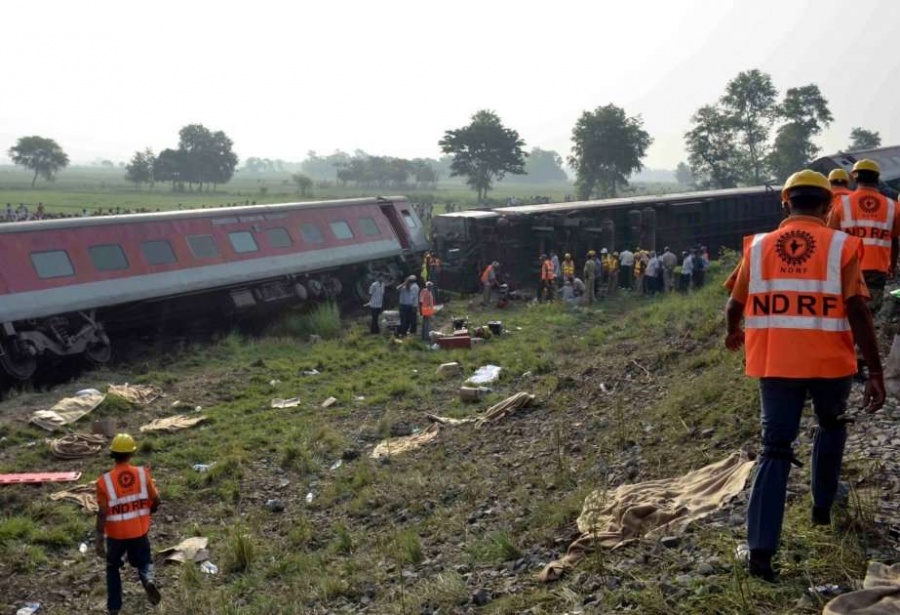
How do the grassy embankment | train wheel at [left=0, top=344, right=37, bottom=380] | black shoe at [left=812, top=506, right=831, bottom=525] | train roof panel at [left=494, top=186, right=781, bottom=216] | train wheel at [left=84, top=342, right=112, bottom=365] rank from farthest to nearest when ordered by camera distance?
train roof panel at [left=494, top=186, right=781, bottom=216], train wheel at [left=84, top=342, right=112, bottom=365], train wheel at [left=0, top=344, right=37, bottom=380], the grassy embankment, black shoe at [left=812, top=506, right=831, bottom=525]

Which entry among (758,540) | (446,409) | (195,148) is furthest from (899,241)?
(195,148)

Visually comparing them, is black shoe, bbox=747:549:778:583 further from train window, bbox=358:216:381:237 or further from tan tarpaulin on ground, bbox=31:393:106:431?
train window, bbox=358:216:381:237

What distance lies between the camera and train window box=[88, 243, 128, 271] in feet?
47.6

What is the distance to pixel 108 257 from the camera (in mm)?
14703

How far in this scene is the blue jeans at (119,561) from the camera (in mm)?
6121

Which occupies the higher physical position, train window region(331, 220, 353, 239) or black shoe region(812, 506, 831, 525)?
train window region(331, 220, 353, 239)

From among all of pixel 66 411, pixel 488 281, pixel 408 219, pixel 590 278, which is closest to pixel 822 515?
pixel 66 411

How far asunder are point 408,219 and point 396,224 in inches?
18.2

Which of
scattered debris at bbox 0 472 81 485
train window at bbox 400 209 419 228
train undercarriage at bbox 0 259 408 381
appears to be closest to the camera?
scattered debris at bbox 0 472 81 485

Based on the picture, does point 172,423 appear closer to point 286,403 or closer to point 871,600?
point 286,403

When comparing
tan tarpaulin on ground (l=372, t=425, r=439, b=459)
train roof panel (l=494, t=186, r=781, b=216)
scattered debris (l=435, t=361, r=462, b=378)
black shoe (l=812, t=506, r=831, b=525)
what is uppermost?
train roof panel (l=494, t=186, r=781, b=216)

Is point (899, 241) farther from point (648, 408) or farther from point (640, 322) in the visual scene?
point (640, 322)

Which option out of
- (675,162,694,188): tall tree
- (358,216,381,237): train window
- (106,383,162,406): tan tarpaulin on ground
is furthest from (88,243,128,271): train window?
(675,162,694,188): tall tree

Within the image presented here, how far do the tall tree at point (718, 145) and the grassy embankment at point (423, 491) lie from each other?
3987cm
